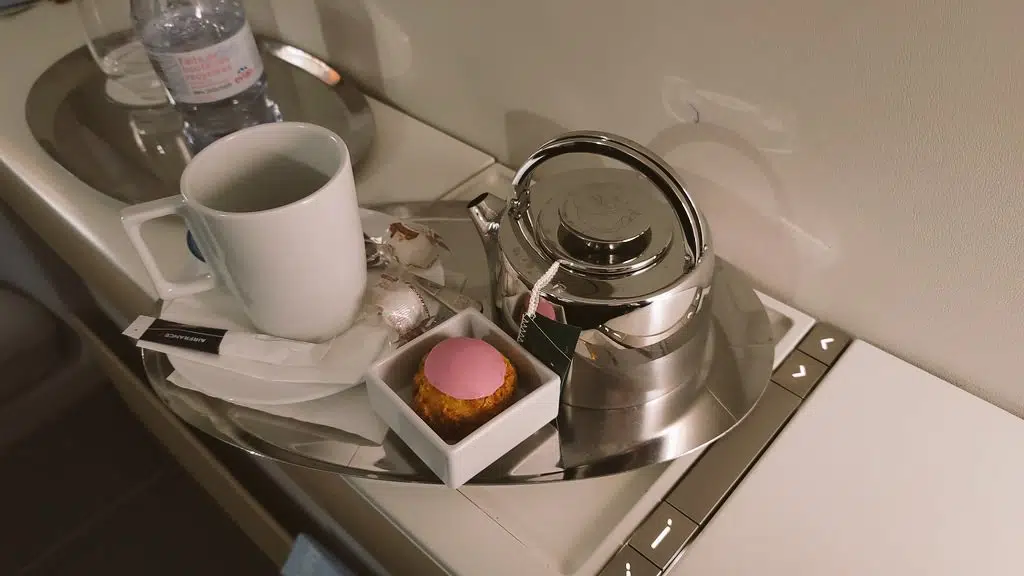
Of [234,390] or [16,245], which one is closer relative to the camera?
[234,390]

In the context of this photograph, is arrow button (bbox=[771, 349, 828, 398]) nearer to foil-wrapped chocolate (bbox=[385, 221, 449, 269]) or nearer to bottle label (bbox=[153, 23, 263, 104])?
foil-wrapped chocolate (bbox=[385, 221, 449, 269])

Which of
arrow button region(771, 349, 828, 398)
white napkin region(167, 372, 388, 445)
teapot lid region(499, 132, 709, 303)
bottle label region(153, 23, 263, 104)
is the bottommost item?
arrow button region(771, 349, 828, 398)

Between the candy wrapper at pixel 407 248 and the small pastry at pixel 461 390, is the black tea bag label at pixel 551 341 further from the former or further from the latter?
the candy wrapper at pixel 407 248

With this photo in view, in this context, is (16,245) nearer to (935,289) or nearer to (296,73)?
(296,73)

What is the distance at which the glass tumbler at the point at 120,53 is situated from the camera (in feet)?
2.74

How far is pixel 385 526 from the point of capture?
1.58 feet

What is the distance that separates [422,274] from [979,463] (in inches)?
16.1

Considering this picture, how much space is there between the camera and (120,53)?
2.89 feet

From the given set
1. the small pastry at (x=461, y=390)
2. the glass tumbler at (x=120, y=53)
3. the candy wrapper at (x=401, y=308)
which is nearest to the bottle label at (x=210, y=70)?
the glass tumbler at (x=120, y=53)

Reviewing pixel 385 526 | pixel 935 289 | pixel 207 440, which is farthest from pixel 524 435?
pixel 207 440

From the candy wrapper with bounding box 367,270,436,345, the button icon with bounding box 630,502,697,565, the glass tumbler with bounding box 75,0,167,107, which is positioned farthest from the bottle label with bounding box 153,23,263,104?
the button icon with bounding box 630,502,697,565

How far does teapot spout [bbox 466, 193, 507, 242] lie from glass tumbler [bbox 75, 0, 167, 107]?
486 mm

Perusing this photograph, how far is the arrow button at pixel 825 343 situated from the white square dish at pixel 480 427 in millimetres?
209

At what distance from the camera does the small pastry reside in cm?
44
